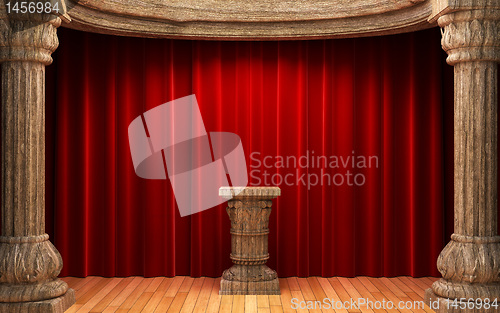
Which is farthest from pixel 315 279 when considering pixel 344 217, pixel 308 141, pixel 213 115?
pixel 213 115

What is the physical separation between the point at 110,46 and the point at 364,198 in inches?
111

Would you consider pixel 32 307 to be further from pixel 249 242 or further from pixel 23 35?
pixel 23 35

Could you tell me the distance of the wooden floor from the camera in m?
4.58

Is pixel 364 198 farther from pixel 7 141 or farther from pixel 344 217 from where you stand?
pixel 7 141

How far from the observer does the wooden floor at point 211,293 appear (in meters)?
4.58

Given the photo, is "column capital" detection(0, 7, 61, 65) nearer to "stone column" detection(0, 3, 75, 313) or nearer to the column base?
"stone column" detection(0, 3, 75, 313)

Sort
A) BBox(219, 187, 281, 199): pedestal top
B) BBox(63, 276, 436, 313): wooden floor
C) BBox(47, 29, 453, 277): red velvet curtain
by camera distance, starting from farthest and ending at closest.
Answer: BBox(47, 29, 453, 277): red velvet curtain < BBox(219, 187, 281, 199): pedestal top < BBox(63, 276, 436, 313): wooden floor

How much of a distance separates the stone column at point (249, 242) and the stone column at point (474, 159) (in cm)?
144

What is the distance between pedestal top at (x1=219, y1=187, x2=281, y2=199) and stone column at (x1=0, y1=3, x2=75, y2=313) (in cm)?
145

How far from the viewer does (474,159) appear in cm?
430

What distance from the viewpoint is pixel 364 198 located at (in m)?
5.72

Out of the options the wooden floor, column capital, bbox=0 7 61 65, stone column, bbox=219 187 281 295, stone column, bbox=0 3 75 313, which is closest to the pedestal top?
stone column, bbox=219 187 281 295

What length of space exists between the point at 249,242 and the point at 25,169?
1898 mm

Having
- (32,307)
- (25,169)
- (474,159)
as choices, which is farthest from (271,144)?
(32,307)
